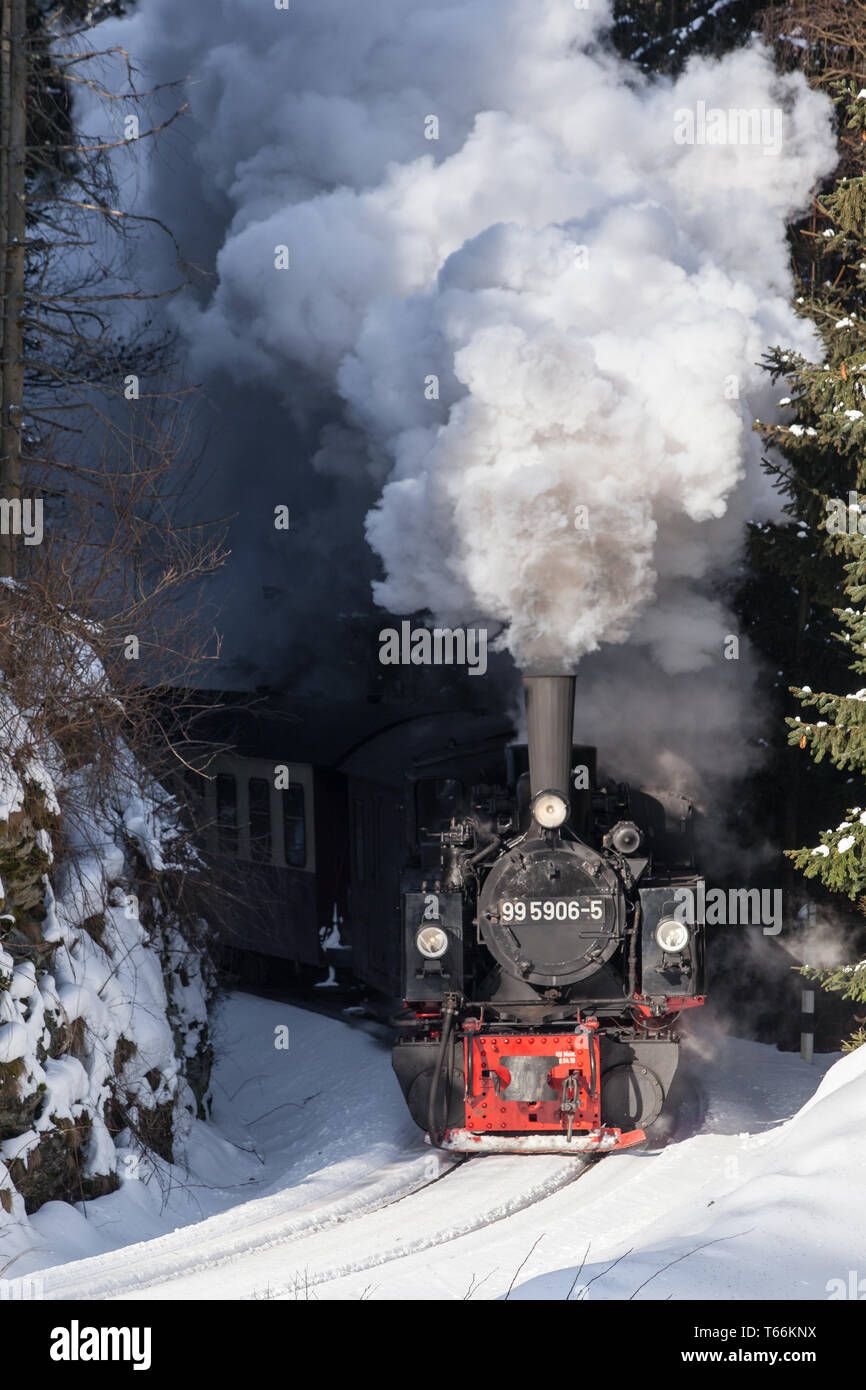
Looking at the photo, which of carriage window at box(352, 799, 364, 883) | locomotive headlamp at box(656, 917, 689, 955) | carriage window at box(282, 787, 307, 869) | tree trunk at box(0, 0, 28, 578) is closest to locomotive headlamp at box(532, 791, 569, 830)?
locomotive headlamp at box(656, 917, 689, 955)

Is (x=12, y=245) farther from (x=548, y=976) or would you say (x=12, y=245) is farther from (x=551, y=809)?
(x=548, y=976)

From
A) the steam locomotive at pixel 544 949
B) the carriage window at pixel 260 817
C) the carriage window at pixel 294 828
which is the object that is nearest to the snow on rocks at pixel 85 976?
the steam locomotive at pixel 544 949

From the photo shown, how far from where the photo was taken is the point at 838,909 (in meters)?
11.6

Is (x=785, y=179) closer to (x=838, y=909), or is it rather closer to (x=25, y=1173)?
(x=838, y=909)

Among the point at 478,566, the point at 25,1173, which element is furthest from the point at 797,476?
the point at 25,1173

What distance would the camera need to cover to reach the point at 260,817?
12898mm

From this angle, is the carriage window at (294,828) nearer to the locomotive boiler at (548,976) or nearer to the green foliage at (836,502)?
the locomotive boiler at (548,976)

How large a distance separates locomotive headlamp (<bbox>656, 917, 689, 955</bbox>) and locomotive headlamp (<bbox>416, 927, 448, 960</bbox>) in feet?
4.15

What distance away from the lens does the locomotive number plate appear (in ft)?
25.6

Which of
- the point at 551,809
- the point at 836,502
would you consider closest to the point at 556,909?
the point at 551,809

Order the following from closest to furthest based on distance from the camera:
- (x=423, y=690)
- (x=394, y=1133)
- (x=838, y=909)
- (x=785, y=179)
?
(x=394, y=1133)
(x=838, y=909)
(x=785, y=179)
(x=423, y=690)

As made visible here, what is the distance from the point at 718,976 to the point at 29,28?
10.2 m

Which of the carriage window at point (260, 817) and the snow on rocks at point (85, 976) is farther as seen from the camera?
the carriage window at point (260, 817)

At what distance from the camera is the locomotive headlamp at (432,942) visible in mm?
7820
